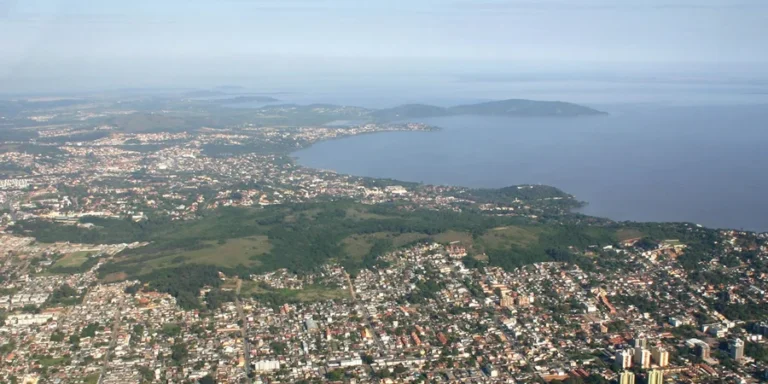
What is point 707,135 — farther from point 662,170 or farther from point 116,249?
point 116,249

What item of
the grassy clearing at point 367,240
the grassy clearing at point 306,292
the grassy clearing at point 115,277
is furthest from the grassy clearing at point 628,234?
the grassy clearing at point 115,277

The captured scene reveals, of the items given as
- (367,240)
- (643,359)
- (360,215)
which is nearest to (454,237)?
(367,240)

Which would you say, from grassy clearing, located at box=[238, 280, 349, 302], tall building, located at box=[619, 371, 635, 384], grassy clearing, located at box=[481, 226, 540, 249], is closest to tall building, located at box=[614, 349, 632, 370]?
tall building, located at box=[619, 371, 635, 384]

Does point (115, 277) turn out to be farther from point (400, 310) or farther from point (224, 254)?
point (400, 310)

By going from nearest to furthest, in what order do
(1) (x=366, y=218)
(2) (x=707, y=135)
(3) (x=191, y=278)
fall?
1. (3) (x=191, y=278)
2. (1) (x=366, y=218)
3. (2) (x=707, y=135)

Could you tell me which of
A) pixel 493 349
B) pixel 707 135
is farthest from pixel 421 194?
pixel 707 135

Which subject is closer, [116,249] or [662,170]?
[116,249]
